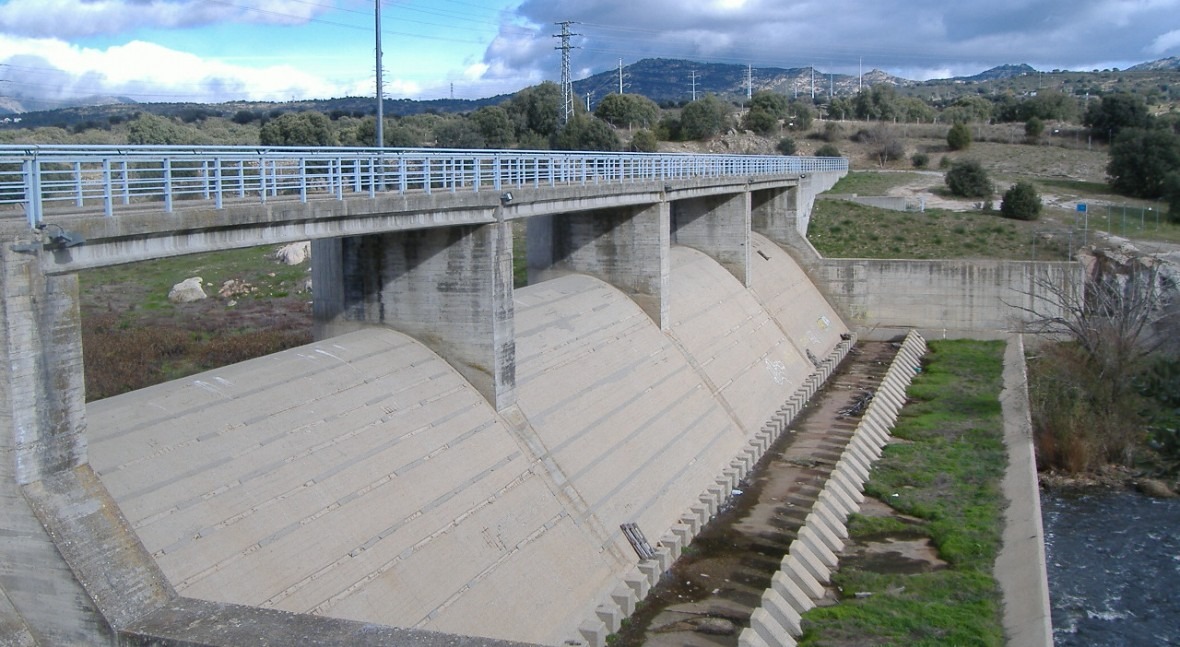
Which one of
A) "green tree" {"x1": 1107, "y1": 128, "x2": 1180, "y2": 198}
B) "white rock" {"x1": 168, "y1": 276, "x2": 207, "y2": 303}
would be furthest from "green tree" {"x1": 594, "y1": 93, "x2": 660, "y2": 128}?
"white rock" {"x1": 168, "y1": 276, "x2": 207, "y2": 303}

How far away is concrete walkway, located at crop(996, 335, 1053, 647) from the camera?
17.0 m

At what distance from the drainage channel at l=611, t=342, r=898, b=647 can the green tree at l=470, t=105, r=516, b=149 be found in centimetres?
3883

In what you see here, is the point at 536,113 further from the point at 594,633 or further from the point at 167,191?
the point at 167,191

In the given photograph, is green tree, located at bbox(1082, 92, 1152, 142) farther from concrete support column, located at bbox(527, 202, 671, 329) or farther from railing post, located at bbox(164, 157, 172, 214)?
railing post, located at bbox(164, 157, 172, 214)

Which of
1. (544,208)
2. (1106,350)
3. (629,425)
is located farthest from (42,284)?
(1106,350)

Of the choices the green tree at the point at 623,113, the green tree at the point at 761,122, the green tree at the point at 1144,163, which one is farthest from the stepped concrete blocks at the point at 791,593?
the green tree at the point at 623,113

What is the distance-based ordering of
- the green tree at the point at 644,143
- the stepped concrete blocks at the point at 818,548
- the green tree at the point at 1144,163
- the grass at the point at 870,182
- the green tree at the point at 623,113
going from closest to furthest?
the stepped concrete blocks at the point at 818,548, the green tree at the point at 1144,163, the grass at the point at 870,182, the green tree at the point at 644,143, the green tree at the point at 623,113

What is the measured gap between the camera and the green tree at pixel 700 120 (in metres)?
78.4

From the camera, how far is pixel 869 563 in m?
20.5

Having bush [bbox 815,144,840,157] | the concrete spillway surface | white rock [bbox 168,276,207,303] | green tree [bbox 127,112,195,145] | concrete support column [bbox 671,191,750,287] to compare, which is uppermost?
bush [bbox 815,144,840,157]

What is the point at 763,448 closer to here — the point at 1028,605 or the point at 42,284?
the point at 1028,605

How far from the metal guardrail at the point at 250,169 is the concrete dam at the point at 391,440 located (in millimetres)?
246

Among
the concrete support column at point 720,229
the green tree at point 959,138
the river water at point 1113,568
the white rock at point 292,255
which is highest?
the green tree at point 959,138

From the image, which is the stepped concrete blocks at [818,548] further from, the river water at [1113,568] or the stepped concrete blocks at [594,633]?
the stepped concrete blocks at [594,633]
